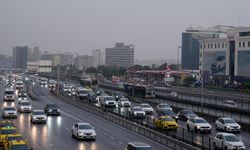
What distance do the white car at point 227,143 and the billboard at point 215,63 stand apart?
4061 inches

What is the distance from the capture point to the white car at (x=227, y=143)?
89.9ft

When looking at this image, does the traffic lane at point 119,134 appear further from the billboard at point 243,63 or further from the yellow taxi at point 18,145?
the billboard at point 243,63

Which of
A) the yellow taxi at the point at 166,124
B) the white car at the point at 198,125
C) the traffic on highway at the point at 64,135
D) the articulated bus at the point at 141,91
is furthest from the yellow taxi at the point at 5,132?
the articulated bus at the point at 141,91

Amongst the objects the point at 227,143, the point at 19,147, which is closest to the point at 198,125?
the point at 227,143

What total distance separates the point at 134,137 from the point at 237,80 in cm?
9045

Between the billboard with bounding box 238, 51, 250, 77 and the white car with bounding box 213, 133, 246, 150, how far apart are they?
301 feet

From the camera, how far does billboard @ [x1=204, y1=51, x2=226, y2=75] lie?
131 meters

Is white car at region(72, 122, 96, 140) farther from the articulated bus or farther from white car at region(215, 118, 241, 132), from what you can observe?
the articulated bus

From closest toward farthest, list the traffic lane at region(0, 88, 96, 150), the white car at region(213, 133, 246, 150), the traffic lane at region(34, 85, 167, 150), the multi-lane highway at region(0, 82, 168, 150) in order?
1. the white car at region(213, 133, 246, 150)
2. the traffic lane at region(0, 88, 96, 150)
3. the multi-lane highway at region(0, 82, 168, 150)
4. the traffic lane at region(34, 85, 167, 150)

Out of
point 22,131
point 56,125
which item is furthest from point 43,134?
point 56,125

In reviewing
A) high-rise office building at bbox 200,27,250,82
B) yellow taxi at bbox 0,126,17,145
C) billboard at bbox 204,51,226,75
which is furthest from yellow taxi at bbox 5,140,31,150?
billboard at bbox 204,51,226,75

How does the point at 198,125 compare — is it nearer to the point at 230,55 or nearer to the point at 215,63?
the point at 230,55

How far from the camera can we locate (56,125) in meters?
44.2

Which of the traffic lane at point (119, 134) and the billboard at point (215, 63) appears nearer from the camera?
the traffic lane at point (119, 134)
